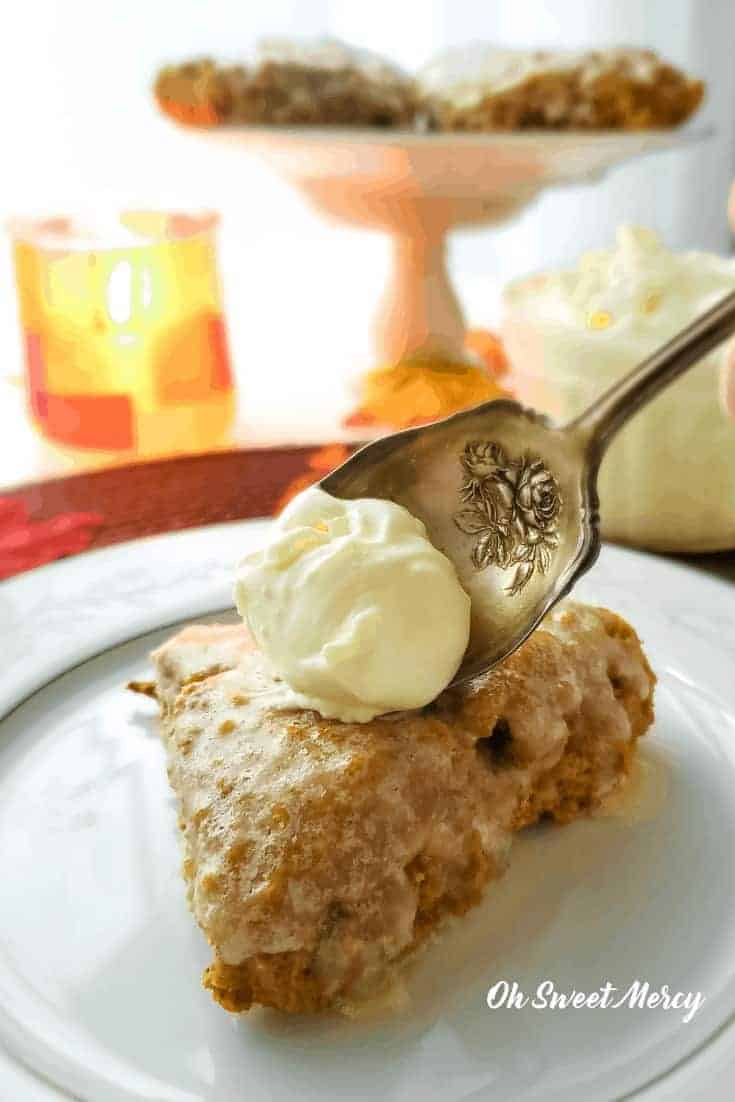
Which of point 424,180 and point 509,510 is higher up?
point 424,180

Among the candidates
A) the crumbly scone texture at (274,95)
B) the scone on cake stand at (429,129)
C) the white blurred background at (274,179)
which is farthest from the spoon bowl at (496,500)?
the white blurred background at (274,179)

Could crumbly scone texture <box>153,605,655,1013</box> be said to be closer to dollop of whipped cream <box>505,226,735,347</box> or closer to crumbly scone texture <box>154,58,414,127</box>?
dollop of whipped cream <box>505,226,735,347</box>

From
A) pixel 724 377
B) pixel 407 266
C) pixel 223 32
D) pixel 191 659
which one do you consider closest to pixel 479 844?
pixel 191 659

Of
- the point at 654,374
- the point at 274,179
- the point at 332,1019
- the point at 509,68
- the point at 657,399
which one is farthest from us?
the point at 274,179

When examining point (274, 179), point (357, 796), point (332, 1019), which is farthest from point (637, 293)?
point (274, 179)

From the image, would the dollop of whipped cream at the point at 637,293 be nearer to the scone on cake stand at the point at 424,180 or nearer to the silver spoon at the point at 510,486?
the scone on cake stand at the point at 424,180

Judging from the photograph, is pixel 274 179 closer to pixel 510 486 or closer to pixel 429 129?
pixel 429 129

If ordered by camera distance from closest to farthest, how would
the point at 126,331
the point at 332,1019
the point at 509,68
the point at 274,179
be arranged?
the point at 332,1019
the point at 126,331
the point at 509,68
the point at 274,179
